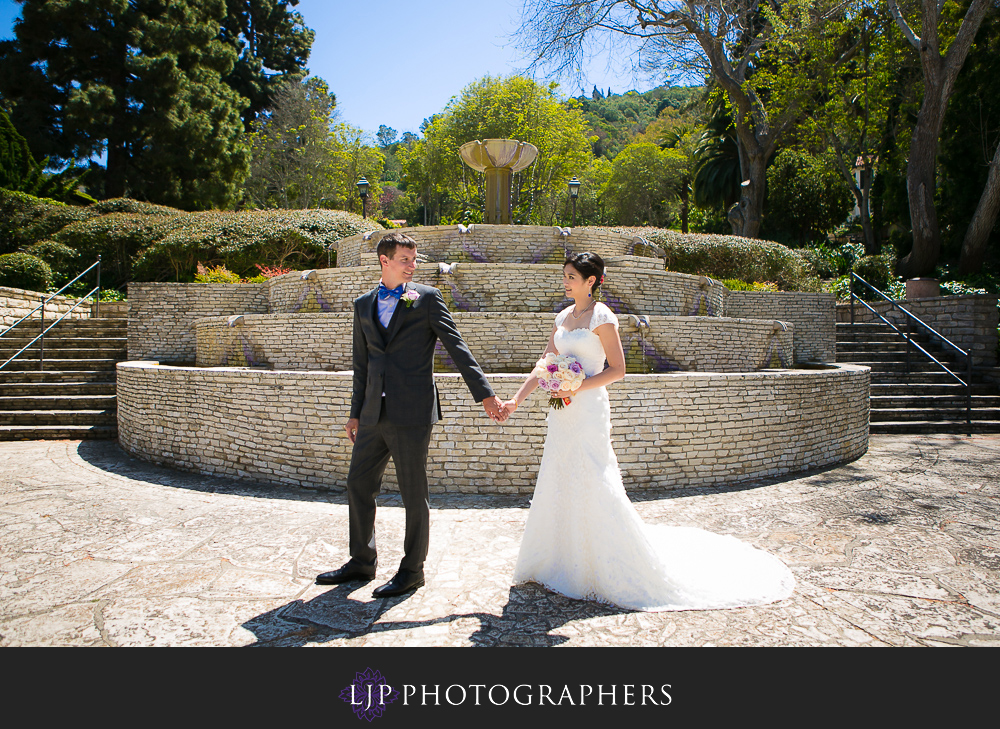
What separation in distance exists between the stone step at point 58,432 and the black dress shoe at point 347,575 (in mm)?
6747

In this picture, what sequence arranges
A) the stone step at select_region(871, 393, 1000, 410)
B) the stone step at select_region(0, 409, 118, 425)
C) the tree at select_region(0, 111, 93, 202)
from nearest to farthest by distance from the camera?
the stone step at select_region(0, 409, 118, 425)
the stone step at select_region(871, 393, 1000, 410)
the tree at select_region(0, 111, 93, 202)

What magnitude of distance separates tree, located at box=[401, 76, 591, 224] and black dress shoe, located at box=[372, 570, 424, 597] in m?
31.2

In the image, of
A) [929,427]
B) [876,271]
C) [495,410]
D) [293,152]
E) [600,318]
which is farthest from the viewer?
[293,152]

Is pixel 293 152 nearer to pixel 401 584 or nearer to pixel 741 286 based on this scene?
pixel 741 286

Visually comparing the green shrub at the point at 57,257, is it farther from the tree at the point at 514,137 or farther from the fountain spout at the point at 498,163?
the tree at the point at 514,137

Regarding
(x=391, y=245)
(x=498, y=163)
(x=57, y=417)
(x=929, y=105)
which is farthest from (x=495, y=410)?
(x=929, y=105)

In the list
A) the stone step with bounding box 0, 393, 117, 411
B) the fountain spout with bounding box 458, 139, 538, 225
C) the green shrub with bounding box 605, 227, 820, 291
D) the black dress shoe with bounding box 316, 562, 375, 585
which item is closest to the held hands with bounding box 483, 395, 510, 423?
the black dress shoe with bounding box 316, 562, 375, 585

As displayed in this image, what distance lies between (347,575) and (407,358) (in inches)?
53.5

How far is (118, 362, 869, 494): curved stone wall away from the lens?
530 cm

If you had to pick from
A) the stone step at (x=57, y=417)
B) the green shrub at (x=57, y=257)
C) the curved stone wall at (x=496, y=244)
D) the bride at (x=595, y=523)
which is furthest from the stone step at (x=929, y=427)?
the green shrub at (x=57, y=257)

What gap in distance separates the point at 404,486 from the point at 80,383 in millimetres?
9066

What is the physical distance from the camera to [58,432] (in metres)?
8.13

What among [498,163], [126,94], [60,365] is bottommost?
[60,365]
